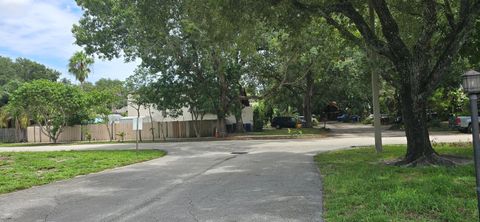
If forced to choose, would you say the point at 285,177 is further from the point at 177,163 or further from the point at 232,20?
the point at 177,163

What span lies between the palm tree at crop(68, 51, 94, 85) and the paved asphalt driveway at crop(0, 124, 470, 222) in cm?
5067

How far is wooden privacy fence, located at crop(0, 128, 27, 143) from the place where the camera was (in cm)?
4788

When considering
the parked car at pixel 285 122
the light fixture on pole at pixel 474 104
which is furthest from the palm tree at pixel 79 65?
the light fixture on pole at pixel 474 104

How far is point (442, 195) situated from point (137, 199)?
5.77 metres

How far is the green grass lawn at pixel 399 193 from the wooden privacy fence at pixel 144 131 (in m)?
28.3

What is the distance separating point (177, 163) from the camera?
55.5ft

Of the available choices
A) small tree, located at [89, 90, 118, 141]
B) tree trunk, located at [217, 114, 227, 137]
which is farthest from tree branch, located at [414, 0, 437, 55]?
small tree, located at [89, 90, 118, 141]

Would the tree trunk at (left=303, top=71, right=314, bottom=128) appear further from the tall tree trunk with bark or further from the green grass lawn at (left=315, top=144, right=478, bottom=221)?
the green grass lawn at (left=315, top=144, right=478, bottom=221)

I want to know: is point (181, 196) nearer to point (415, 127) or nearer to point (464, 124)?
point (415, 127)

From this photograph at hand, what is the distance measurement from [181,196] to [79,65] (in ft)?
187

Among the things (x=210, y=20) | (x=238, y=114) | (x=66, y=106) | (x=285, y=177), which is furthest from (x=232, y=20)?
(x=66, y=106)

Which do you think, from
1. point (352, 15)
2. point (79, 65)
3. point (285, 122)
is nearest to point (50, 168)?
point (352, 15)

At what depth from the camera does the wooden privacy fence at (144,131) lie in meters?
40.3

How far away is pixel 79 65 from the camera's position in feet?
204
